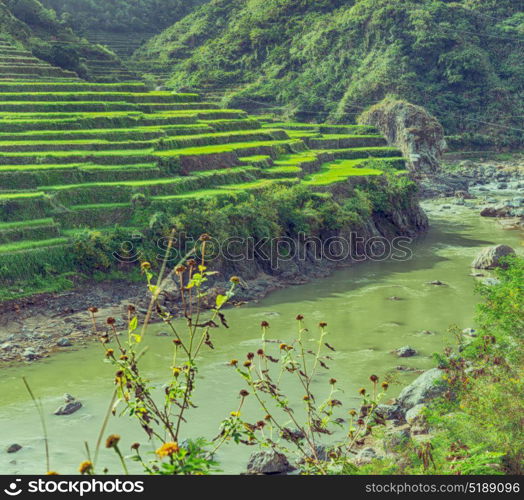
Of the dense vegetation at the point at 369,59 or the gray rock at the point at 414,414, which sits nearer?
the gray rock at the point at 414,414

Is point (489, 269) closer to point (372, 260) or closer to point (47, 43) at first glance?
point (372, 260)

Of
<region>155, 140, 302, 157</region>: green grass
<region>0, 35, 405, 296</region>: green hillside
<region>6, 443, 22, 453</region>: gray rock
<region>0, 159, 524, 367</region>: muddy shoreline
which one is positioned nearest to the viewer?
<region>6, 443, 22, 453</region>: gray rock

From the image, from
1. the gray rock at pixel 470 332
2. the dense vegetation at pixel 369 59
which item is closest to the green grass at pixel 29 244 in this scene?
the gray rock at pixel 470 332

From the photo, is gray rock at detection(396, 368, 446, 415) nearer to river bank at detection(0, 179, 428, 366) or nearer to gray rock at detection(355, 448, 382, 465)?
gray rock at detection(355, 448, 382, 465)

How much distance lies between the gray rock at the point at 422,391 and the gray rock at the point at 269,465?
4.76 meters

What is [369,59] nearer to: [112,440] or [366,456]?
[366,456]

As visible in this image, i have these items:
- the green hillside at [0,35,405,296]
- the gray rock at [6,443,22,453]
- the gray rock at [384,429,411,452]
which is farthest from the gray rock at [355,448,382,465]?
the green hillside at [0,35,405,296]

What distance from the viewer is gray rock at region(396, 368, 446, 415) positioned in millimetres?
21078

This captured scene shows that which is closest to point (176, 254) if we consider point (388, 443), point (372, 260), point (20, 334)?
point (20, 334)

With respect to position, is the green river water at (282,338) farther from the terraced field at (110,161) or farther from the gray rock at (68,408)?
the terraced field at (110,161)

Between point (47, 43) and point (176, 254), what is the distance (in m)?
34.7

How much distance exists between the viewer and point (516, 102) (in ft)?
307

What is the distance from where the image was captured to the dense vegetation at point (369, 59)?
90.9 m

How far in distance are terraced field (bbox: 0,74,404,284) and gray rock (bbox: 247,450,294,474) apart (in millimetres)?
16038
